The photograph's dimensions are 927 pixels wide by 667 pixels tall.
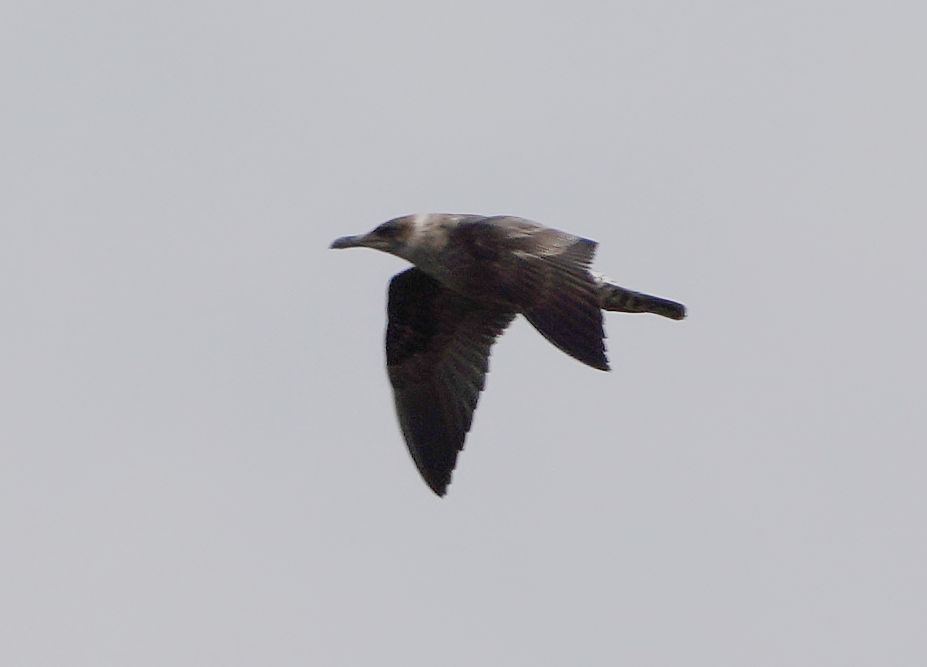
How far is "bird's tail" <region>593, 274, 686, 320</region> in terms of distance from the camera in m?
19.3

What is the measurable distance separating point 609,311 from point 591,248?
142 centimetres

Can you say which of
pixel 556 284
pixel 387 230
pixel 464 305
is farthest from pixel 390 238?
pixel 556 284

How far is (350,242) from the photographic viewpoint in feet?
64.2

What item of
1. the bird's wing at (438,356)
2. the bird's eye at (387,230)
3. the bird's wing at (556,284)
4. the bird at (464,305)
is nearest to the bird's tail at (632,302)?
the bird at (464,305)

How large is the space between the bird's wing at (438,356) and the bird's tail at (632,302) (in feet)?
3.51

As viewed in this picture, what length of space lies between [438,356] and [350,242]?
1473mm

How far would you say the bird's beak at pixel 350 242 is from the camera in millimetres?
19516

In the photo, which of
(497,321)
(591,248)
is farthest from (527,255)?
(497,321)

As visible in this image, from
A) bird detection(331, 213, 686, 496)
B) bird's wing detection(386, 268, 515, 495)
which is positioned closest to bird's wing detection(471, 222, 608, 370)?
bird detection(331, 213, 686, 496)

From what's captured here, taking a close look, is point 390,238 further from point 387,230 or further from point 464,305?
point 464,305

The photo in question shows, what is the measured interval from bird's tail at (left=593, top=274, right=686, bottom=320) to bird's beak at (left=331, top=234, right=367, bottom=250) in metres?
2.14

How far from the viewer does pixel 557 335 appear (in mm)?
17297

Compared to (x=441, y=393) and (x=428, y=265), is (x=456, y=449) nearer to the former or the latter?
(x=441, y=393)

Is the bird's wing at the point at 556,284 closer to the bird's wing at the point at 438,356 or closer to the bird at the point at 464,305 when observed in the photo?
the bird at the point at 464,305
